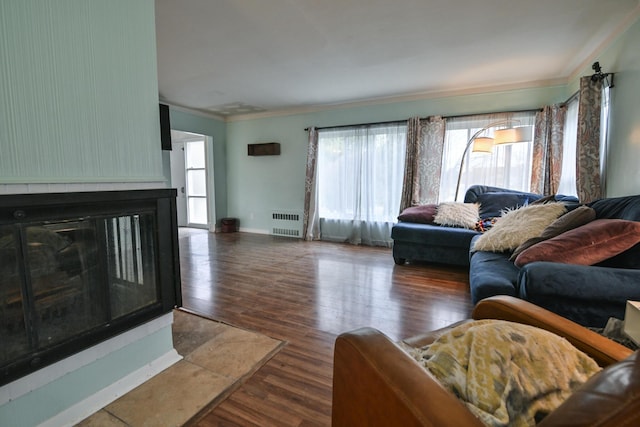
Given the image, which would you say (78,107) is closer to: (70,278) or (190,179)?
(70,278)

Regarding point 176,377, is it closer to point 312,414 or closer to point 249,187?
point 312,414

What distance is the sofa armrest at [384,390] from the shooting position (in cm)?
66

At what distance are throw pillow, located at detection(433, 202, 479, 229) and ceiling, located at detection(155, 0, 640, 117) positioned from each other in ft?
5.39

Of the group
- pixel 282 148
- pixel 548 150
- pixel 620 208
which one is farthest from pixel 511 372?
pixel 282 148

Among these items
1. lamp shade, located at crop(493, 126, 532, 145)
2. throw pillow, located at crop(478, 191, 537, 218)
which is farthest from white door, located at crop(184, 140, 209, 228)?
lamp shade, located at crop(493, 126, 532, 145)

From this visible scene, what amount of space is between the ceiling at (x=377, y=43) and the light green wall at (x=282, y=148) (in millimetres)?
248

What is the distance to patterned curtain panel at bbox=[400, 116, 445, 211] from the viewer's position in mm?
4461

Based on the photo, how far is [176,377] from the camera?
66.1 inches

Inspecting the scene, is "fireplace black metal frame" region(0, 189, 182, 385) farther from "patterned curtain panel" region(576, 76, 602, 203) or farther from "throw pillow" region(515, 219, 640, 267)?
"patterned curtain panel" region(576, 76, 602, 203)

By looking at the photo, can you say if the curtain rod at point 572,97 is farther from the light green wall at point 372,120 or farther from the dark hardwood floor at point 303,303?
the dark hardwood floor at point 303,303

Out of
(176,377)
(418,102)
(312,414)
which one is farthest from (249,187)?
(312,414)

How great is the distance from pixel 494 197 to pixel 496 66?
157 centimetres

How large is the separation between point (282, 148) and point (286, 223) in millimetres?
1448

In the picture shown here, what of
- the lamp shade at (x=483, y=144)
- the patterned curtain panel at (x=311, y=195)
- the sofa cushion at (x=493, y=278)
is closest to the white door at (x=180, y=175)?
the patterned curtain panel at (x=311, y=195)
